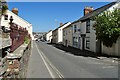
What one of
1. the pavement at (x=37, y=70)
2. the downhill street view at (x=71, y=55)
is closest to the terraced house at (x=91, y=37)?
the downhill street view at (x=71, y=55)

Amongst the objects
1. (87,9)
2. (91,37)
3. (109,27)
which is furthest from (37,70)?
(87,9)

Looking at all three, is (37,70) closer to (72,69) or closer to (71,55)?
(72,69)

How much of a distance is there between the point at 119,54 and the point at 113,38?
179 cm

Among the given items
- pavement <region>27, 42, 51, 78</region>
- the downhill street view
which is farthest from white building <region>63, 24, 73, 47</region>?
pavement <region>27, 42, 51, 78</region>

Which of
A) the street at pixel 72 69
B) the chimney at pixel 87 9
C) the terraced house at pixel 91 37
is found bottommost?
the street at pixel 72 69

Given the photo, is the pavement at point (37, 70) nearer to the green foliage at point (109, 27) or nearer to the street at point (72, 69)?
the street at point (72, 69)

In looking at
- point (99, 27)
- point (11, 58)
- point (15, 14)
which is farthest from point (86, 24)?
point (11, 58)

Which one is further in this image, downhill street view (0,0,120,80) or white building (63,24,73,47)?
white building (63,24,73,47)

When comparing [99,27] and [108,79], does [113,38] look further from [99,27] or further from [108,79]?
[108,79]

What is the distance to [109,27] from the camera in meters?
21.9

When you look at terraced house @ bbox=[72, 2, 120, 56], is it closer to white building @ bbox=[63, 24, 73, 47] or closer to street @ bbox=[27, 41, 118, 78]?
white building @ bbox=[63, 24, 73, 47]

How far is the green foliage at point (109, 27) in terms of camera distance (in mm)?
21891

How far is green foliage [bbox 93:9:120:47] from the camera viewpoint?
2189cm

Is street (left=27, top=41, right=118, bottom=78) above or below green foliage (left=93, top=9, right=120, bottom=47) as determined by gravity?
below
